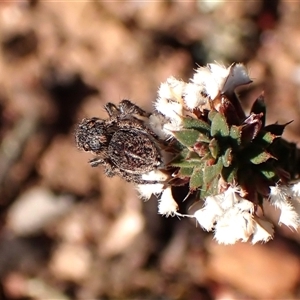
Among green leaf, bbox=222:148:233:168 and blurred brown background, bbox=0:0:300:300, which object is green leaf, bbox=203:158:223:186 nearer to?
green leaf, bbox=222:148:233:168

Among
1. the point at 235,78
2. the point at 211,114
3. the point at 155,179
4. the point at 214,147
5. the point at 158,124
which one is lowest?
the point at 155,179

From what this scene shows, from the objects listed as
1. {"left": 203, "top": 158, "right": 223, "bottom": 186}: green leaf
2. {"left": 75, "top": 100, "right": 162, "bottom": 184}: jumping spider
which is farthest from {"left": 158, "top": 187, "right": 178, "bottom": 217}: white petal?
{"left": 203, "top": 158, "right": 223, "bottom": 186}: green leaf

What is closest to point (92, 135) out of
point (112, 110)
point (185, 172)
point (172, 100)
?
point (112, 110)

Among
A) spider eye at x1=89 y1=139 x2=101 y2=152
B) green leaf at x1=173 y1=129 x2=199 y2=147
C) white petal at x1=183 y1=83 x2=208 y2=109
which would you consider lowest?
spider eye at x1=89 y1=139 x2=101 y2=152

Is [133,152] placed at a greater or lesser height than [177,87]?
lesser

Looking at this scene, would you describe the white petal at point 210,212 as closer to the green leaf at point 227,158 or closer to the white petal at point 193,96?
the green leaf at point 227,158

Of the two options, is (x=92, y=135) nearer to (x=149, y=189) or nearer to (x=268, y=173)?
(x=149, y=189)

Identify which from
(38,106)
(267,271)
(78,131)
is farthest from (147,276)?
(78,131)

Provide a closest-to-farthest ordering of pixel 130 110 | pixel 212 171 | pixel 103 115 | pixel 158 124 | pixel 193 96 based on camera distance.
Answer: pixel 212 171, pixel 193 96, pixel 158 124, pixel 130 110, pixel 103 115
